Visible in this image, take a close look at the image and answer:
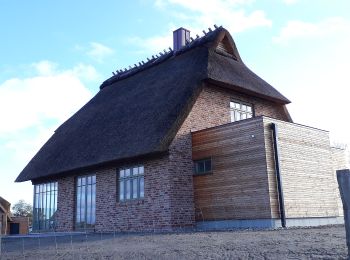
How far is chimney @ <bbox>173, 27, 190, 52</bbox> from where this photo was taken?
22547 millimetres

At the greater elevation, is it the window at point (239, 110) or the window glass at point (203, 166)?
the window at point (239, 110)

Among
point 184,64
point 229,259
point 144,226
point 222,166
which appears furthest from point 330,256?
point 184,64

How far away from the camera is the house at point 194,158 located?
14258mm

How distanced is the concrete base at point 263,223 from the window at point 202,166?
1.91 metres

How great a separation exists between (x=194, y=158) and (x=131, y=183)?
9.59ft

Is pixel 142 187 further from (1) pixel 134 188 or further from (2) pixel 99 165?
(2) pixel 99 165

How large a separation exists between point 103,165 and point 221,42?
8.42m

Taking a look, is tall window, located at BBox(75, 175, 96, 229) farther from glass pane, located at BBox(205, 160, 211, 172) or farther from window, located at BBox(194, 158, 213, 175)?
glass pane, located at BBox(205, 160, 211, 172)

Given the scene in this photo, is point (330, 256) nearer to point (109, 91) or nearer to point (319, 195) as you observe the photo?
point (319, 195)

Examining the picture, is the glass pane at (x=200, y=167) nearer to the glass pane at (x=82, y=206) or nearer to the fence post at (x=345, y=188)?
the glass pane at (x=82, y=206)

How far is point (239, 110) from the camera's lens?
18.9m

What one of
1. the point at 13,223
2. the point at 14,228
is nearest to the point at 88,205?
the point at 13,223

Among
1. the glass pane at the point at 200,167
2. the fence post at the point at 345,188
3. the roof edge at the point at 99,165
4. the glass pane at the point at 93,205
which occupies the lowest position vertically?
the fence post at the point at 345,188

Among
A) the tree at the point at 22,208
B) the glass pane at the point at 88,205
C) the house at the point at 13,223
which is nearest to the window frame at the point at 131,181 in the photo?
the glass pane at the point at 88,205
